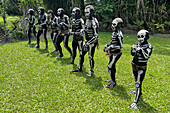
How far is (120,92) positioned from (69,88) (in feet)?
5.98

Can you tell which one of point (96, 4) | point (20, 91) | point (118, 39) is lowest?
point (20, 91)

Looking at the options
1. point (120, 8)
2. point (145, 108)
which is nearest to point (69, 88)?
point (145, 108)

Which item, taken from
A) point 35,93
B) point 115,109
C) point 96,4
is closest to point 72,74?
point 35,93

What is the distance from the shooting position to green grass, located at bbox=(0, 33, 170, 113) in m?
4.35

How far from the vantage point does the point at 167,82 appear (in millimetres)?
5879

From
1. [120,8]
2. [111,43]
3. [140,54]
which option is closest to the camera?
[140,54]

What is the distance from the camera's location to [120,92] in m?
5.10

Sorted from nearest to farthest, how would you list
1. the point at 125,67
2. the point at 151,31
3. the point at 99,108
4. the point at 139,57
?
the point at 139,57, the point at 99,108, the point at 125,67, the point at 151,31

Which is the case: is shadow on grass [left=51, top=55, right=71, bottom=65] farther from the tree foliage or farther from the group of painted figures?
the tree foliage

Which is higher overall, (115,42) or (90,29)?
(90,29)

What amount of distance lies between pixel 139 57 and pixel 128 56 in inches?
207

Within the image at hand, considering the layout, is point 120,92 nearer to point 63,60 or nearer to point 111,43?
point 111,43

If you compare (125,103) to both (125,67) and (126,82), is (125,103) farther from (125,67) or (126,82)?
(125,67)

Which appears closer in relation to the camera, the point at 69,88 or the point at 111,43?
the point at 111,43
